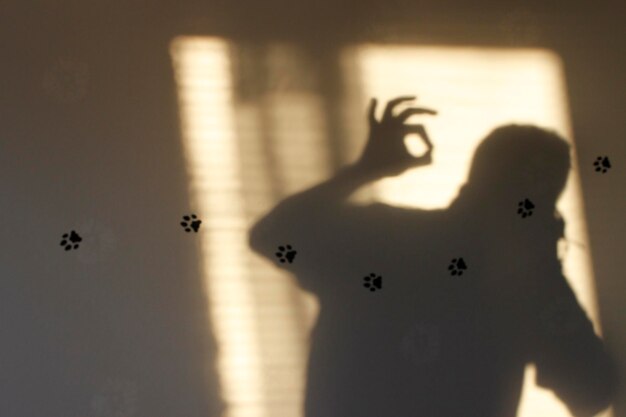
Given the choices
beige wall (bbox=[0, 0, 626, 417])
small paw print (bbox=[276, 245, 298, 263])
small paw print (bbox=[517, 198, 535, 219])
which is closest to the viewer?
beige wall (bbox=[0, 0, 626, 417])

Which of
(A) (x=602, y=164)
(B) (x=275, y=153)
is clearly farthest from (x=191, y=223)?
(A) (x=602, y=164)

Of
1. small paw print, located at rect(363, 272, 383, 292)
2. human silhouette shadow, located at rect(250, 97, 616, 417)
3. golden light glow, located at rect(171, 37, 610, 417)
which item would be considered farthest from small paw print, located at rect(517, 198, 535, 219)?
small paw print, located at rect(363, 272, 383, 292)

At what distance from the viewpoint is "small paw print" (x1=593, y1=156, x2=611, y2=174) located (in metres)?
2.01

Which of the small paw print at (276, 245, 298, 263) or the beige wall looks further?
the small paw print at (276, 245, 298, 263)

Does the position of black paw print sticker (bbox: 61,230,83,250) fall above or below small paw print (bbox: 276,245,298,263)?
above

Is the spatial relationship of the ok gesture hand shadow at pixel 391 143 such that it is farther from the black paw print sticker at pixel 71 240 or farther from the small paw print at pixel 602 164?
the black paw print sticker at pixel 71 240

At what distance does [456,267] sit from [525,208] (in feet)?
0.89

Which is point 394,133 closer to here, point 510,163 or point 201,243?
point 510,163

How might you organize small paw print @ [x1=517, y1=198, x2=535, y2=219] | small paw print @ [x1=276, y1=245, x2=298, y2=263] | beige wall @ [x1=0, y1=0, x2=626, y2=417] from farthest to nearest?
small paw print @ [x1=517, y1=198, x2=535, y2=219]
small paw print @ [x1=276, y1=245, x2=298, y2=263]
beige wall @ [x1=0, y1=0, x2=626, y2=417]

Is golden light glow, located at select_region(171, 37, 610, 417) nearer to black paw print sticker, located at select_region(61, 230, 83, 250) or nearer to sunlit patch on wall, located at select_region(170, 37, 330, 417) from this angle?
sunlit patch on wall, located at select_region(170, 37, 330, 417)

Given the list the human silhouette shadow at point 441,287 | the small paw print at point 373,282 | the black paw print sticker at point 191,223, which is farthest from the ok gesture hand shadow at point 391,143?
the black paw print sticker at point 191,223

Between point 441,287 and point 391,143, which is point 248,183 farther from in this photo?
point 441,287

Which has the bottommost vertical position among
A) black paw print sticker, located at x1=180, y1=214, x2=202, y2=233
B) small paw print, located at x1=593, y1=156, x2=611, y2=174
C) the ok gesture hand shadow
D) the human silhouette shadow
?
the human silhouette shadow

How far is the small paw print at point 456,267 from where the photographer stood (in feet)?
6.29
